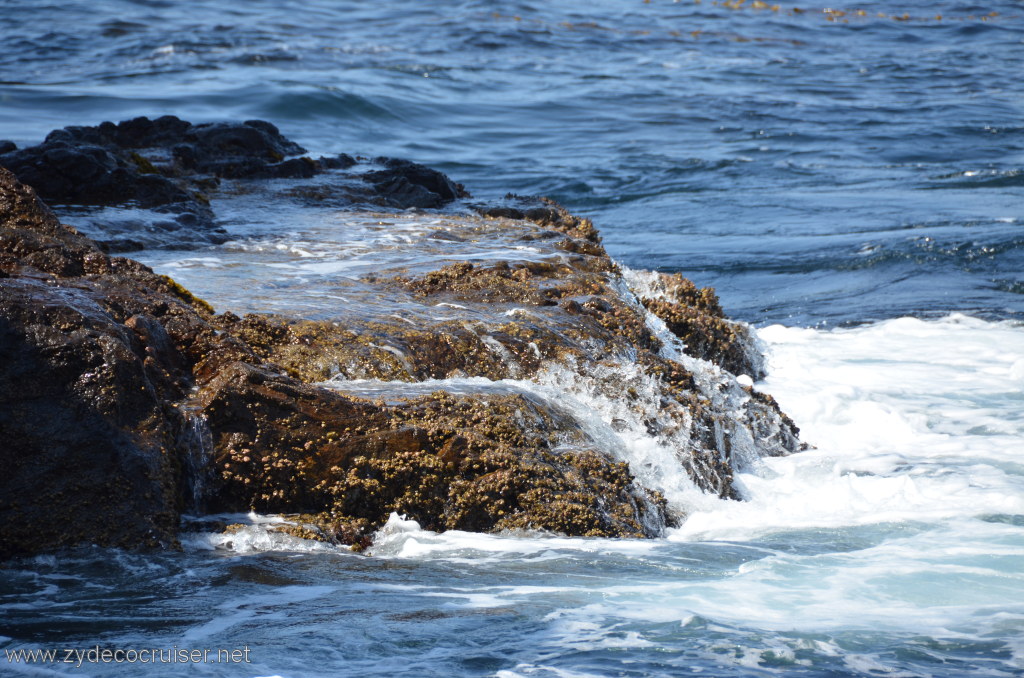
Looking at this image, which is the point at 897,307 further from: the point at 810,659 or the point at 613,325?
the point at 810,659

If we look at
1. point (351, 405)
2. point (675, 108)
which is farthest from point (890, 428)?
point (675, 108)

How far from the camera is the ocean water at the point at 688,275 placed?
4.16 meters

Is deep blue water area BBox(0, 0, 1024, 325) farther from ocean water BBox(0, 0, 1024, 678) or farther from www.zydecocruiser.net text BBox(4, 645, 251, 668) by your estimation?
www.zydecocruiser.net text BBox(4, 645, 251, 668)

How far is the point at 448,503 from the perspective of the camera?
510 cm

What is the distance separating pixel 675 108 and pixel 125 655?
2175 cm

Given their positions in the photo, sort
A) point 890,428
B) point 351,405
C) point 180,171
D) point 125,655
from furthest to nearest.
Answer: point 180,171 < point 890,428 < point 351,405 < point 125,655

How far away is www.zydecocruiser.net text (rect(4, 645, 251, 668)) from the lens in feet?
12.4

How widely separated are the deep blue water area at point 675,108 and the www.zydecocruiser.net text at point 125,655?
8926 millimetres

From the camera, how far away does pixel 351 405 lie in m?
5.17

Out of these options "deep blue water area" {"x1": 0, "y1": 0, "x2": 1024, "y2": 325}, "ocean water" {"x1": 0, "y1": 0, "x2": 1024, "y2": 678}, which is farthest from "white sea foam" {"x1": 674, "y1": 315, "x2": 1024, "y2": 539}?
"deep blue water area" {"x1": 0, "y1": 0, "x2": 1024, "y2": 325}

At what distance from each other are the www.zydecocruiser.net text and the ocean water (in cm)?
4

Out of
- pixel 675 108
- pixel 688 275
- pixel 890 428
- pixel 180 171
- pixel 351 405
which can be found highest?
pixel 675 108

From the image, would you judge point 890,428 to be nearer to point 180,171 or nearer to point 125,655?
point 125,655

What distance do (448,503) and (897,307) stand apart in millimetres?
→ 8215
